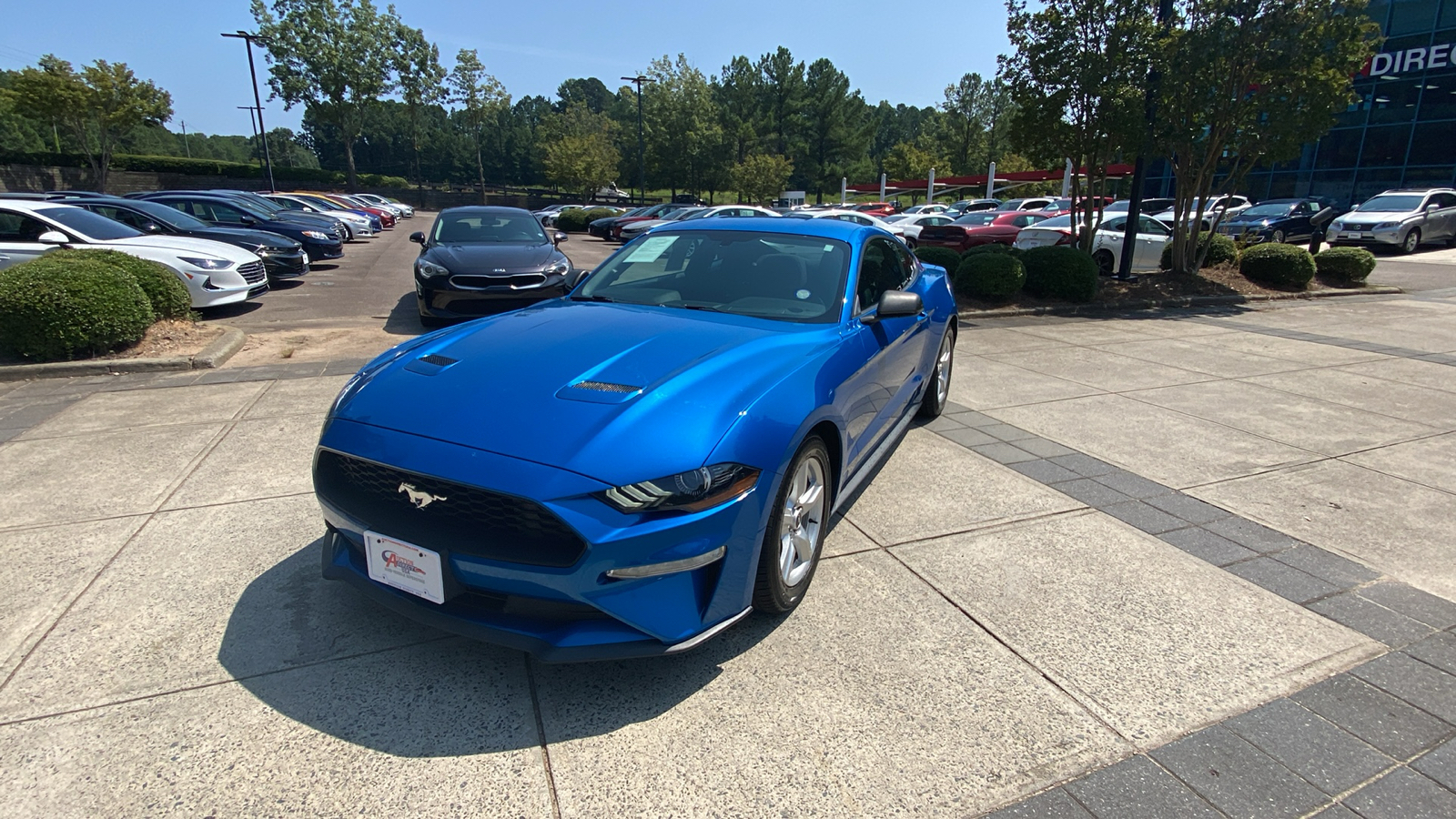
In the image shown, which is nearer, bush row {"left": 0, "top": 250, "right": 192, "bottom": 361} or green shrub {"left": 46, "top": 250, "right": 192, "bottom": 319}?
bush row {"left": 0, "top": 250, "right": 192, "bottom": 361}

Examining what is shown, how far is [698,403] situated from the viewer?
260 centimetres

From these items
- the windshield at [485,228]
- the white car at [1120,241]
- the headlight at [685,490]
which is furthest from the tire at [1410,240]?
the headlight at [685,490]

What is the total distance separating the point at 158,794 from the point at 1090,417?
6.16 meters

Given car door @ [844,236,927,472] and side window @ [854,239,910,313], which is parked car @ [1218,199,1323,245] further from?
car door @ [844,236,927,472]

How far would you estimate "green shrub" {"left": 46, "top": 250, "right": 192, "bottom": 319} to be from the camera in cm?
752

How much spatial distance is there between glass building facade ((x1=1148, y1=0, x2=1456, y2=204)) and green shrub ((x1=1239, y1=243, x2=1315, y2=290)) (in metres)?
14.8

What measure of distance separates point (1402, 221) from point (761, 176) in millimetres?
34078

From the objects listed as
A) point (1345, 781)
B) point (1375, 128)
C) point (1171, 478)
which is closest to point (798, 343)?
point (1345, 781)

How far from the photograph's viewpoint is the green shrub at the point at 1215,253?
14.6m

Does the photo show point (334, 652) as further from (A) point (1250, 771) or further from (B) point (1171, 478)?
(B) point (1171, 478)

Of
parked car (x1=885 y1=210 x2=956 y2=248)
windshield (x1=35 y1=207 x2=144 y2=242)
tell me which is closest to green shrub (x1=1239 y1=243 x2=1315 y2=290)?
parked car (x1=885 y1=210 x2=956 y2=248)

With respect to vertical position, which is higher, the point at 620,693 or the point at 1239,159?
the point at 1239,159

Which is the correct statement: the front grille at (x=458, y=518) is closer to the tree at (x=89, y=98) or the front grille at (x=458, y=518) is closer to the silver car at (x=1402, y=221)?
the silver car at (x=1402, y=221)

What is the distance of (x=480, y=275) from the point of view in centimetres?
863
